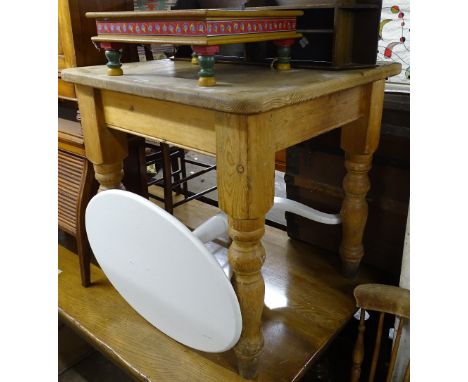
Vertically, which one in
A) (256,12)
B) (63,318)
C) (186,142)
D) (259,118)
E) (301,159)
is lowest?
(63,318)

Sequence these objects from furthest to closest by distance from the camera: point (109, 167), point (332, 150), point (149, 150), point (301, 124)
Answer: point (149, 150)
point (332, 150)
point (109, 167)
point (301, 124)

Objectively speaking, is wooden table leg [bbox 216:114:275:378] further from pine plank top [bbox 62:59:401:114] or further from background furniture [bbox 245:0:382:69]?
background furniture [bbox 245:0:382:69]

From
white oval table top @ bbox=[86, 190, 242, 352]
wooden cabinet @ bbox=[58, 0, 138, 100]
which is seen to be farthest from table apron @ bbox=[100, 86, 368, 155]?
wooden cabinet @ bbox=[58, 0, 138, 100]

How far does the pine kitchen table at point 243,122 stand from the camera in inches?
40.9

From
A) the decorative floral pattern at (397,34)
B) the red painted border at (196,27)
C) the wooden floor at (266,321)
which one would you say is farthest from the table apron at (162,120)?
the decorative floral pattern at (397,34)

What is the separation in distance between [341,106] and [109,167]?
854mm

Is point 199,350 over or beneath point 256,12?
beneath

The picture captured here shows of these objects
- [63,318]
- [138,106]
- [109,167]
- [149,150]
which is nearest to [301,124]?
[138,106]

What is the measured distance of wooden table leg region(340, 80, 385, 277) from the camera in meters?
1.48

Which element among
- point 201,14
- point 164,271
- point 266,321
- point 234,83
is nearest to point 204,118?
point 234,83

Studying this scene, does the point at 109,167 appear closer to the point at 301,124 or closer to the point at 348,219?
the point at 301,124

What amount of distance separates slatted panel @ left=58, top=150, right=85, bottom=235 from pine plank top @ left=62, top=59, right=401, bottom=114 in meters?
0.46

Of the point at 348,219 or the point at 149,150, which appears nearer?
the point at 348,219

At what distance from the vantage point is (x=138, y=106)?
1321mm
